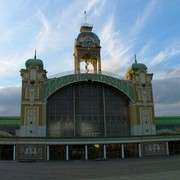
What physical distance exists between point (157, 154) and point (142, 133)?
6.40m

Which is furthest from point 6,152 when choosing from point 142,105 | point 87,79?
point 142,105

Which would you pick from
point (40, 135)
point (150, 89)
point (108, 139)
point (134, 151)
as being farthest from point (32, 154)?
point (150, 89)

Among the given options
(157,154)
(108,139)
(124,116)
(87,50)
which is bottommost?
(157,154)

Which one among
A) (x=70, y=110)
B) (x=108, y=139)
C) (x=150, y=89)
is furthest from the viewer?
(x=150, y=89)

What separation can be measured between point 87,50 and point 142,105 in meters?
21.4

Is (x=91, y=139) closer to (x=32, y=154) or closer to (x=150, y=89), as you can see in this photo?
(x=32, y=154)

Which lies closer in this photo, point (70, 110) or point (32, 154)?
point (32, 154)

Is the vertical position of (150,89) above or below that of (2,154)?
above

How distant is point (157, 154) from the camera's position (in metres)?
60.9

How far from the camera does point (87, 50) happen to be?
240 feet

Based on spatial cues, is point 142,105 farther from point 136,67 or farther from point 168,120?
point 168,120

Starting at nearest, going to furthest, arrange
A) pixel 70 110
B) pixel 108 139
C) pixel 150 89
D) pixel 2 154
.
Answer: pixel 2 154 < pixel 108 139 < pixel 70 110 < pixel 150 89

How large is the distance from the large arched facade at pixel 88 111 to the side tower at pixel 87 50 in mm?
7903

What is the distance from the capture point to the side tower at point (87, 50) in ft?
237
